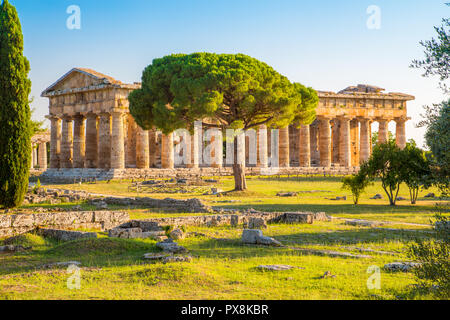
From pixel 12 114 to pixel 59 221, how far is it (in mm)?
6089

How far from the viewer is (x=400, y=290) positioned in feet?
23.5

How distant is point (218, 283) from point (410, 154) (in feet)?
59.1

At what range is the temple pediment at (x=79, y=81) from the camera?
145 feet

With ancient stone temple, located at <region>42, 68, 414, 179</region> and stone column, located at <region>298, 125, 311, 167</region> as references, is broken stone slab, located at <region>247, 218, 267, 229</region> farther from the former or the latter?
stone column, located at <region>298, 125, 311, 167</region>

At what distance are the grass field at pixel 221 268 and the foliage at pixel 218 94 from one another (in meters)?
14.4

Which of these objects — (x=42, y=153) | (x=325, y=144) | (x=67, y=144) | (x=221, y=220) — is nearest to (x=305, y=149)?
(x=325, y=144)

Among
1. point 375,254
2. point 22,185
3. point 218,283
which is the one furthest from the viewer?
point 22,185

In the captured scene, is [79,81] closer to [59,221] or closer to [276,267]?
[59,221]

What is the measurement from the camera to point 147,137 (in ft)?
146

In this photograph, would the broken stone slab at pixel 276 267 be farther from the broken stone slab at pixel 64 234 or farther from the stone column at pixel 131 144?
the stone column at pixel 131 144

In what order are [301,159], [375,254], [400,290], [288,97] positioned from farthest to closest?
[301,159] < [288,97] < [375,254] < [400,290]
